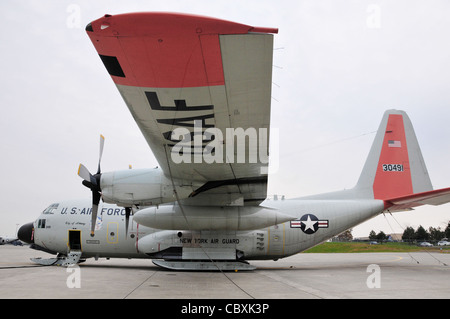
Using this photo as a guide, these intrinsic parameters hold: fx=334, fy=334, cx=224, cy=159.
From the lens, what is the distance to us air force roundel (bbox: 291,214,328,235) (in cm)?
1328

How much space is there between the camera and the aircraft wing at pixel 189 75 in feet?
13.7

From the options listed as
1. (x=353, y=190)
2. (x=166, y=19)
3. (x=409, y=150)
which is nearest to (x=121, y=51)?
(x=166, y=19)

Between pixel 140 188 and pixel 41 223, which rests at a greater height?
pixel 140 188

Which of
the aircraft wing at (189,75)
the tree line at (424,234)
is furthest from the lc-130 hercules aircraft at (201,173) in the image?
the tree line at (424,234)

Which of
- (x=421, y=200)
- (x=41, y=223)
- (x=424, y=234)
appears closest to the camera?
(x=421, y=200)

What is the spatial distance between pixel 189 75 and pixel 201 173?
436 centimetres

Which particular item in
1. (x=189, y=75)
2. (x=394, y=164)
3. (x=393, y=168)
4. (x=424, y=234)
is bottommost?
(x=424, y=234)

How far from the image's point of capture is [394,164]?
13719 millimetres

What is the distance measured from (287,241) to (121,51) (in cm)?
1073

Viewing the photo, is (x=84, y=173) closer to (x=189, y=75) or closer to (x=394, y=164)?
(x=189, y=75)

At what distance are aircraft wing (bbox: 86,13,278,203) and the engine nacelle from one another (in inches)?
79.2

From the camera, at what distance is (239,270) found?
1277 centimetres

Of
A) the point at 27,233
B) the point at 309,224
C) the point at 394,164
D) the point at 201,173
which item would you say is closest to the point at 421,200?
the point at 394,164
